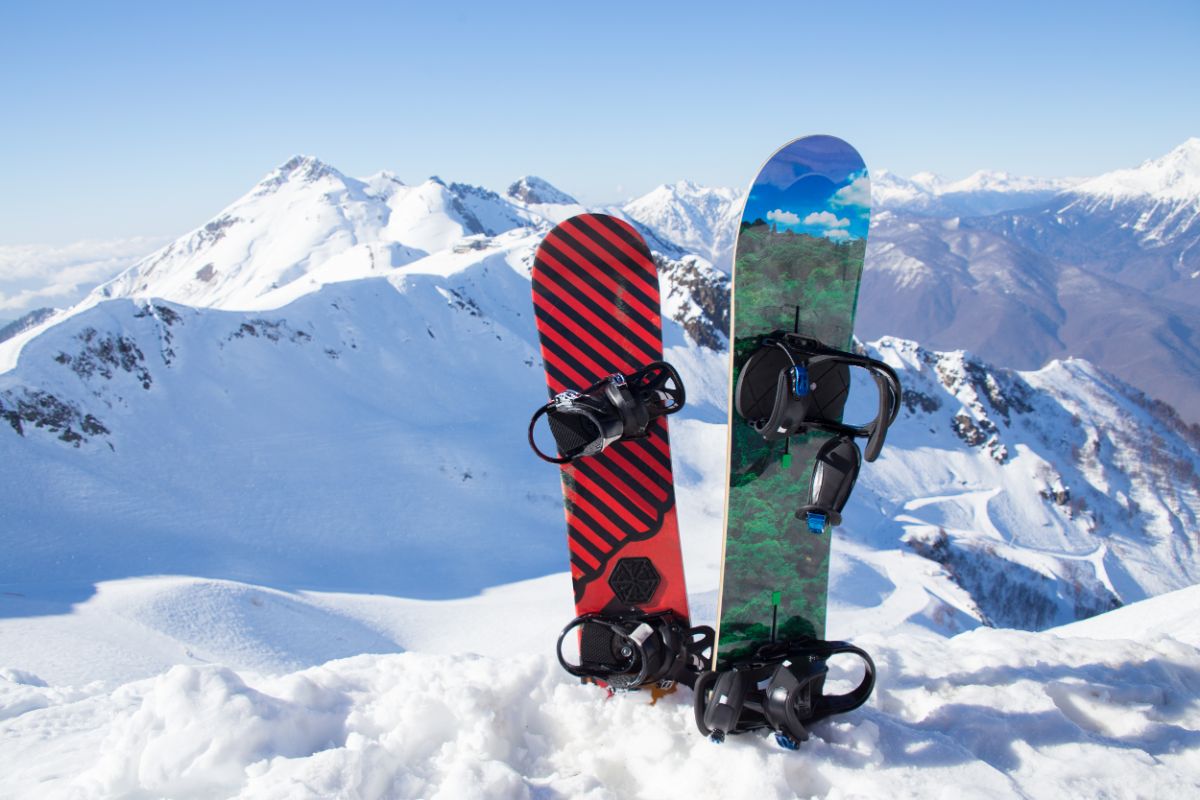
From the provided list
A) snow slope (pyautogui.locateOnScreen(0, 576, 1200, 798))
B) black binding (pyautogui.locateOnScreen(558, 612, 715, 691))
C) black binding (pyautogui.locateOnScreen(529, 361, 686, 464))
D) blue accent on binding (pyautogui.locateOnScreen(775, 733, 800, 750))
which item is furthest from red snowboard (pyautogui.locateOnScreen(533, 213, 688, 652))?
blue accent on binding (pyautogui.locateOnScreen(775, 733, 800, 750))

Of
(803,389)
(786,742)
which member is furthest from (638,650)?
(803,389)

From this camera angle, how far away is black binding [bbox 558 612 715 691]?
536 cm

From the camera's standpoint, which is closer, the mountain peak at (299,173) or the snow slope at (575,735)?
the snow slope at (575,735)

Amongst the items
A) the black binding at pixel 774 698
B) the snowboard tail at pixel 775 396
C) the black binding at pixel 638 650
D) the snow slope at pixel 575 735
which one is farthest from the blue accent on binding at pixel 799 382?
the snow slope at pixel 575 735

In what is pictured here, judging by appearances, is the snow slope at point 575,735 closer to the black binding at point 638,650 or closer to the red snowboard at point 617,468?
the black binding at point 638,650

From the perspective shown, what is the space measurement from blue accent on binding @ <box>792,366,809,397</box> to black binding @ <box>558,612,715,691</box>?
2138 millimetres

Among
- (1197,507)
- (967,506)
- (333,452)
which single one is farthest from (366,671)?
(1197,507)

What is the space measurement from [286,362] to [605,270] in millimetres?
42077

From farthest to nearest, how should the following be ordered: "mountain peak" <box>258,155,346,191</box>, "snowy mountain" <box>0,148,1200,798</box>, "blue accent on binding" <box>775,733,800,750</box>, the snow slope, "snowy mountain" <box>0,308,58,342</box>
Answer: "mountain peak" <box>258,155,346,191</box> → "snowy mountain" <box>0,308,58,342</box> → "blue accent on binding" <box>775,733,800,750</box> → "snowy mountain" <box>0,148,1200,798</box> → the snow slope

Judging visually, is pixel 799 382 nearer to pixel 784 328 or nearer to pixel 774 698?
pixel 784 328

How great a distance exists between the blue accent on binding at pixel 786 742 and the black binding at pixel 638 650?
936 mm

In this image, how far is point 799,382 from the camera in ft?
15.5

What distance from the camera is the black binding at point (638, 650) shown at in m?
5.36

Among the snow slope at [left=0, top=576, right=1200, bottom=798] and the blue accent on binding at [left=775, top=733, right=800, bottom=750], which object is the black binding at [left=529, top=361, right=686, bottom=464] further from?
the blue accent on binding at [left=775, top=733, right=800, bottom=750]
